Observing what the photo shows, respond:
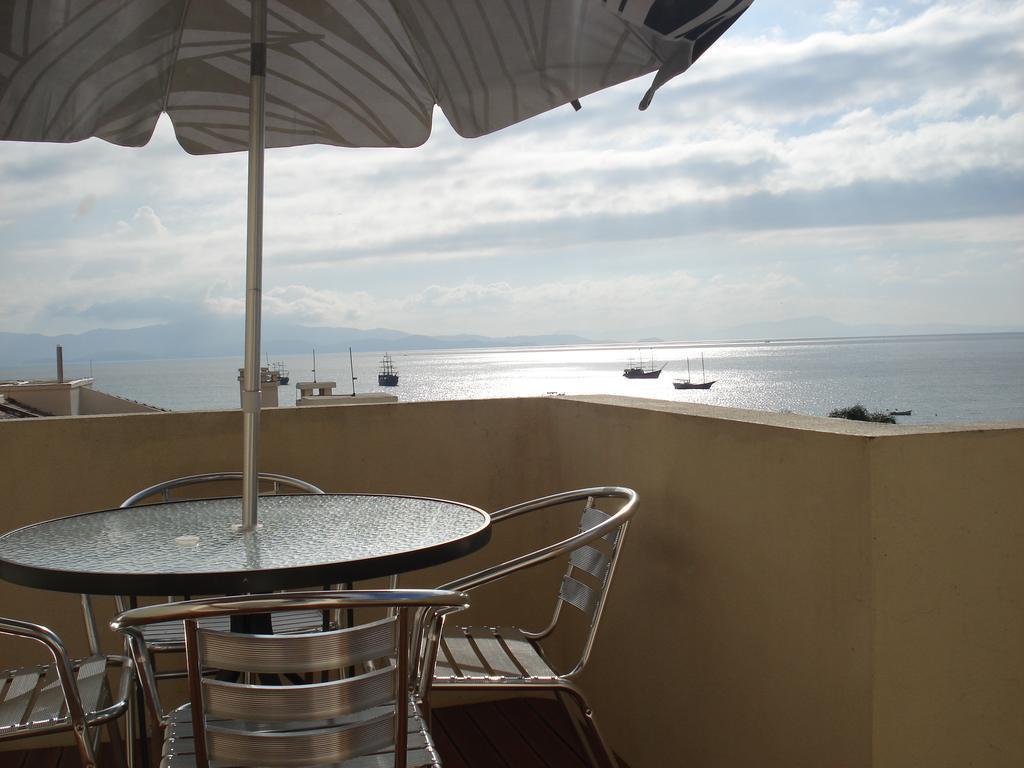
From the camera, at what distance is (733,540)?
1.91 m

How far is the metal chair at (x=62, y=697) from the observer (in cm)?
152

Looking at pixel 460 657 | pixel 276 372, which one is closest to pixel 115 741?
pixel 460 657

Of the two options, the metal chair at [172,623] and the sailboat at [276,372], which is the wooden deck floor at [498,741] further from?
Result: the sailboat at [276,372]

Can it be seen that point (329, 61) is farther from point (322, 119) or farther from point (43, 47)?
point (43, 47)

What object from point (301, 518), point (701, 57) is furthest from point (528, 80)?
point (301, 518)

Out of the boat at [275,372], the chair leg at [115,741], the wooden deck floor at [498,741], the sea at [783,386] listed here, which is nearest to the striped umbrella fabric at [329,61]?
the chair leg at [115,741]

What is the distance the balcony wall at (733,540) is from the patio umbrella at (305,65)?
31.8 inches

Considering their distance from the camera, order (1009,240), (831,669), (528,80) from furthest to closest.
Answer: (1009,240), (528,80), (831,669)

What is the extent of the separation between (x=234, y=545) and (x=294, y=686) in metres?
0.60

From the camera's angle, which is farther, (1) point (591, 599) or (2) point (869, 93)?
(2) point (869, 93)

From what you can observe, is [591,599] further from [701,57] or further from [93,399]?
[93,399]

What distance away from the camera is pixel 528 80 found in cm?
217

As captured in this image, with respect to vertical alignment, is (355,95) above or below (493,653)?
above

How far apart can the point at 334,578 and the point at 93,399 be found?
851 inches
